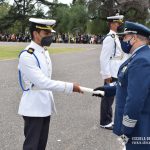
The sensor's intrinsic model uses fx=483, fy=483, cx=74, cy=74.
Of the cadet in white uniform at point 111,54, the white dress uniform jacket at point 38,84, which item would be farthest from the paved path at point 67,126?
the white dress uniform jacket at point 38,84

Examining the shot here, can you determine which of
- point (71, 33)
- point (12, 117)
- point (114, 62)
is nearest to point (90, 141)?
point (114, 62)

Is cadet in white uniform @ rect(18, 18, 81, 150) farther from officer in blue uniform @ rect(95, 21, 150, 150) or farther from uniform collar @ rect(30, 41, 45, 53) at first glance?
officer in blue uniform @ rect(95, 21, 150, 150)

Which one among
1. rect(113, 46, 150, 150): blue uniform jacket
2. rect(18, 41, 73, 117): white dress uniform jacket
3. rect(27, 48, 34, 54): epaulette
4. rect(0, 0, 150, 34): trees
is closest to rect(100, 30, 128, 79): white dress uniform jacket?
rect(18, 41, 73, 117): white dress uniform jacket

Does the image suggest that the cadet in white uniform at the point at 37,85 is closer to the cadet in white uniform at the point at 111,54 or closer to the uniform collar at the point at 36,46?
the uniform collar at the point at 36,46

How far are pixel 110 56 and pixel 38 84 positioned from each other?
312 centimetres

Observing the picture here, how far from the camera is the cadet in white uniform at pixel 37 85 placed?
5.21 metres

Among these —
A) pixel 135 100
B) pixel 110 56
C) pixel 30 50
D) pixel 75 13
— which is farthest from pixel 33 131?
pixel 75 13

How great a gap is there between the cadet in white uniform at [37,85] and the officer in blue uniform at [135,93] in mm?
950

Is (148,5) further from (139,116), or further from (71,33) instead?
(139,116)

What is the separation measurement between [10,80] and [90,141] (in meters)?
8.14

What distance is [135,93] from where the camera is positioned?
4.12 meters

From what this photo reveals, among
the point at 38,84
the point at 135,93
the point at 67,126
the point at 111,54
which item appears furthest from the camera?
the point at 67,126

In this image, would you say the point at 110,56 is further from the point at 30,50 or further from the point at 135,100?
the point at 135,100

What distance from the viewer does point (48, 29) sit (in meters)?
5.32
